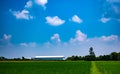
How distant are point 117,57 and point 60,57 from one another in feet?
37.8

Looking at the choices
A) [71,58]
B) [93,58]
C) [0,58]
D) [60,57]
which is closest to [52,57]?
[60,57]

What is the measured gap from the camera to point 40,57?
53.2m

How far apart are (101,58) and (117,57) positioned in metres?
3.03

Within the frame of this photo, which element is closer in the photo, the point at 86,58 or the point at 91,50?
the point at 86,58

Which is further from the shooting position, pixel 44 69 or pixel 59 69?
pixel 44 69

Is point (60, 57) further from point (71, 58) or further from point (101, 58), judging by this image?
point (101, 58)

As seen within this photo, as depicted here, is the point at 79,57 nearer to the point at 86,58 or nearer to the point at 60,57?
the point at 86,58

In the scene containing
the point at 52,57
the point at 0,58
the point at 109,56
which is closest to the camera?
the point at 0,58

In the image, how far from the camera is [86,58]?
46.8 meters

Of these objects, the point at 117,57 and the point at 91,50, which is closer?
the point at 117,57

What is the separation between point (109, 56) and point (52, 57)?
433 inches

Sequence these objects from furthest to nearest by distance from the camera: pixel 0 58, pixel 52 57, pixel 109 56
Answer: pixel 52 57, pixel 109 56, pixel 0 58

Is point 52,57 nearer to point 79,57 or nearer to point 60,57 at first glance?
point 60,57

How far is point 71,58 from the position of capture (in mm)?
47875
